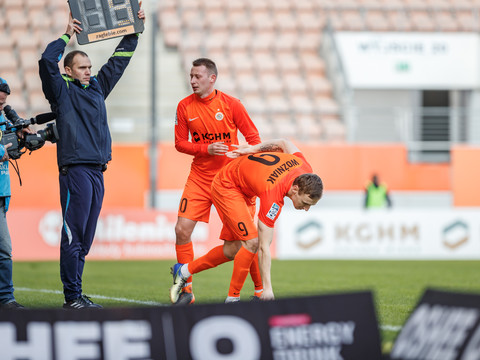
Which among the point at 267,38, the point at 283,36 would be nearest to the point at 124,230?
the point at 267,38

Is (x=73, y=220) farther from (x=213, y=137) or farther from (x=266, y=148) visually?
(x=266, y=148)

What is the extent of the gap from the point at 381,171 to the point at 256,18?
7.07m

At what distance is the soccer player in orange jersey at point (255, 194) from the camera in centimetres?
645

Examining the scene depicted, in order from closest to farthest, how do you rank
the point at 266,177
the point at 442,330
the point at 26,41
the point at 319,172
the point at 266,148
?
the point at 442,330, the point at 266,177, the point at 266,148, the point at 319,172, the point at 26,41

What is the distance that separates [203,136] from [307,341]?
12.6 ft

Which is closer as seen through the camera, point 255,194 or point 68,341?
point 68,341

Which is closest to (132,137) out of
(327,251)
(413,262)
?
(327,251)

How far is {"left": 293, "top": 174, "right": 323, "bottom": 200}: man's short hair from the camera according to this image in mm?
6293

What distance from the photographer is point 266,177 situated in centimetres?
665

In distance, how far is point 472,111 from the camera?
68.3 feet

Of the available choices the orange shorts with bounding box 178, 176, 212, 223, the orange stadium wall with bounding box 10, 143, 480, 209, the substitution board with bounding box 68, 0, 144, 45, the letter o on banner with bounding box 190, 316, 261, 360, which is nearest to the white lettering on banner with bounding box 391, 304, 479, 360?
the letter o on banner with bounding box 190, 316, 261, 360

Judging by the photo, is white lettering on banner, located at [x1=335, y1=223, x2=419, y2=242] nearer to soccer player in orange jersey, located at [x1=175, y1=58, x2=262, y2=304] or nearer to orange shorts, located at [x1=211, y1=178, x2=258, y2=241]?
soccer player in orange jersey, located at [x1=175, y1=58, x2=262, y2=304]

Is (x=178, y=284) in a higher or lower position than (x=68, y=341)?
lower

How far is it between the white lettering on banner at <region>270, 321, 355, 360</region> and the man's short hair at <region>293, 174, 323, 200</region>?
231 cm
